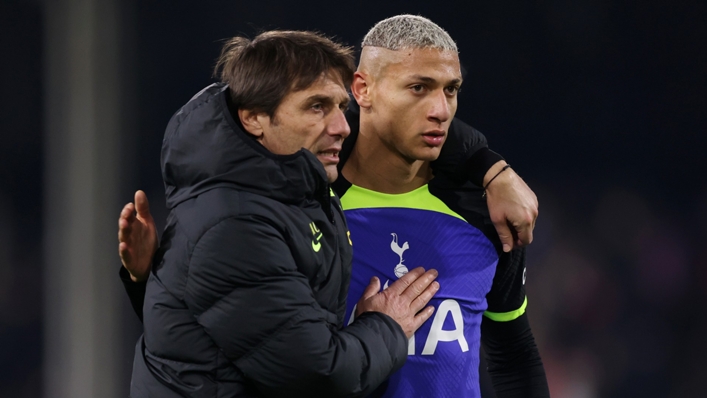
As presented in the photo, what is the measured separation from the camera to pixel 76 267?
3.21 meters

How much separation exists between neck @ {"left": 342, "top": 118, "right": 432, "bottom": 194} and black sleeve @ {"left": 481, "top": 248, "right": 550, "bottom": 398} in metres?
0.36

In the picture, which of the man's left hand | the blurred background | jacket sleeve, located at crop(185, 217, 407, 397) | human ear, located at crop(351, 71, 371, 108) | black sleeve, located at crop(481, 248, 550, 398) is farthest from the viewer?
the blurred background

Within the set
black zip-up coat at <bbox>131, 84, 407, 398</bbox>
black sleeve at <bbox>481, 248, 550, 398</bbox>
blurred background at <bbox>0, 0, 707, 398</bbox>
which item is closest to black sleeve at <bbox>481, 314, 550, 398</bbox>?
black sleeve at <bbox>481, 248, 550, 398</bbox>

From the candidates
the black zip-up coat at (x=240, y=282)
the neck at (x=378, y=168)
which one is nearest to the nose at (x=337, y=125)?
the black zip-up coat at (x=240, y=282)

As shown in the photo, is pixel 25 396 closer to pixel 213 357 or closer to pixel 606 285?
pixel 213 357

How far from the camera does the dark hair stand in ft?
4.76

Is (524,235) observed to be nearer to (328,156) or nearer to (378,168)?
(378,168)

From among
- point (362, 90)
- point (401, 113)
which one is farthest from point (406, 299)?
point (362, 90)

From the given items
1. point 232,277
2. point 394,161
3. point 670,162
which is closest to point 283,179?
point 232,277

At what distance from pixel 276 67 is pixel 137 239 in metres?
0.42

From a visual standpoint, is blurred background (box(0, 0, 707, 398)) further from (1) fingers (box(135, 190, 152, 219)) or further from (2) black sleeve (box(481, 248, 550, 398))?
(1) fingers (box(135, 190, 152, 219))

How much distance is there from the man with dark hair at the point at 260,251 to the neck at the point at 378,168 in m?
0.40

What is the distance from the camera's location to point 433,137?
6.13 ft

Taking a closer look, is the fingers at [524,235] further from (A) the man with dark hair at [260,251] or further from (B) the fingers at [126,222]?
(B) the fingers at [126,222]
